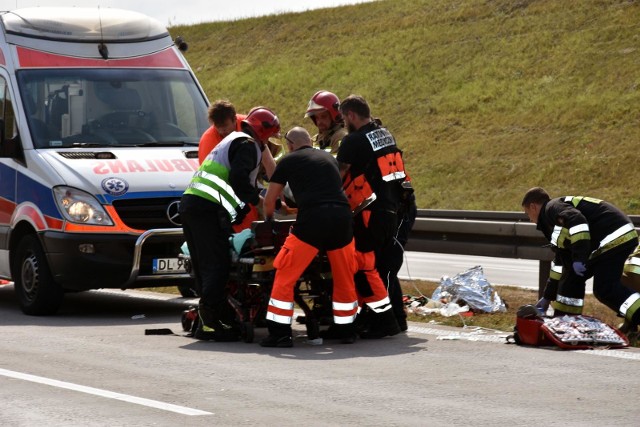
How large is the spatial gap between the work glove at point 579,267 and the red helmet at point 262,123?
2.47 metres

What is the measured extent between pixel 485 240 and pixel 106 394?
6069 millimetres

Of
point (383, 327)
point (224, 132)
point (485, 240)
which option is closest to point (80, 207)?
point (224, 132)

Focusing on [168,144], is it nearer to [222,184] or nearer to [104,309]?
[104,309]

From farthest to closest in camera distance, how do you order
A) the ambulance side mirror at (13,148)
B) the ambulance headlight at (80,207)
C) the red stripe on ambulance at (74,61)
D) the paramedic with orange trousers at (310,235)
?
1. the red stripe on ambulance at (74,61)
2. the ambulance side mirror at (13,148)
3. the ambulance headlight at (80,207)
4. the paramedic with orange trousers at (310,235)

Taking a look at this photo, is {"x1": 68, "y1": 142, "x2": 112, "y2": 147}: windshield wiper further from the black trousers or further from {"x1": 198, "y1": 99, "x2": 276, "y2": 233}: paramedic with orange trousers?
the black trousers

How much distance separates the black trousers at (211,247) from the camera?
1041 centimetres

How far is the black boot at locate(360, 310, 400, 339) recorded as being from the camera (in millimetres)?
10555

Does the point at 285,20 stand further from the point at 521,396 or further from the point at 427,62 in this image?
the point at 521,396

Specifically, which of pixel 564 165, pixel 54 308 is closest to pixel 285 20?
pixel 564 165

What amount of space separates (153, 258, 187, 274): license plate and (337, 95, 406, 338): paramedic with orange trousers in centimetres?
203

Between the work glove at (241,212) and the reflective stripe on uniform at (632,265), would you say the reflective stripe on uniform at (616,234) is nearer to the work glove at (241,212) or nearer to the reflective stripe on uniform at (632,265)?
the reflective stripe on uniform at (632,265)

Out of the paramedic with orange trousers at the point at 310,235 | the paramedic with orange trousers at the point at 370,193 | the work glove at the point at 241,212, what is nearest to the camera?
the paramedic with orange trousers at the point at 310,235

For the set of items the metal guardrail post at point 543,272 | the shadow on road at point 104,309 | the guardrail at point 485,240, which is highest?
the guardrail at point 485,240

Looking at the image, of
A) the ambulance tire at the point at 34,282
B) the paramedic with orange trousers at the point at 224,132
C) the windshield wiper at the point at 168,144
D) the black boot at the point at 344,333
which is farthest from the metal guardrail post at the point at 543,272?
the ambulance tire at the point at 34,282
